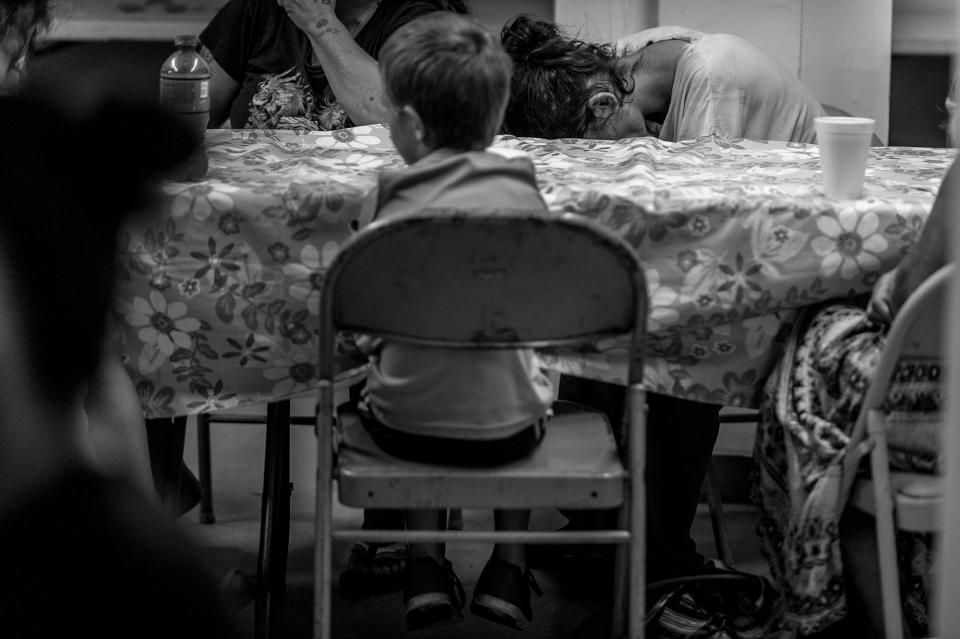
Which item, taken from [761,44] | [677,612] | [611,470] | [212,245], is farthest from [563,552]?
[761,44]

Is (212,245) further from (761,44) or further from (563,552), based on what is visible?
(761,44)

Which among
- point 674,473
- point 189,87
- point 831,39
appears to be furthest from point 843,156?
point 831,39

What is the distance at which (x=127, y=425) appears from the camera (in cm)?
199

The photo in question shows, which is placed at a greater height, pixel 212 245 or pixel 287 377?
pixel 212 245

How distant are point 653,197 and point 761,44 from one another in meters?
2.58

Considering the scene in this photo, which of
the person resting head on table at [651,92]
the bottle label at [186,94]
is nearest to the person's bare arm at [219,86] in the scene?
the person resting head on table at [651,92]

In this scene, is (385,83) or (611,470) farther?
(385,83)

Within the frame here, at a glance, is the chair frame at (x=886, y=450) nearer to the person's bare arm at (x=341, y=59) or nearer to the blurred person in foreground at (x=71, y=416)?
the blurred person in foreground at (x=71, y=416)

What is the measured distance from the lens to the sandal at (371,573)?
2.44m

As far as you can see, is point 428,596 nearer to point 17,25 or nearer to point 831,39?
point 17,25

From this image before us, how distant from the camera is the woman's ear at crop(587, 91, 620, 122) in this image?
2.79 metres

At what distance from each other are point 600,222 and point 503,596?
2.01 feet

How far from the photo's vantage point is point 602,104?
2.79 m

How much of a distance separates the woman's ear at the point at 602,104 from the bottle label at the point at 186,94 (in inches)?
38.4
